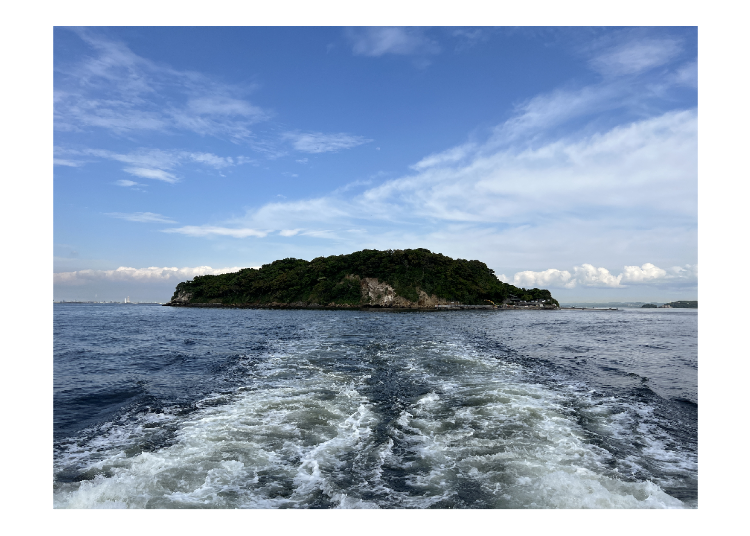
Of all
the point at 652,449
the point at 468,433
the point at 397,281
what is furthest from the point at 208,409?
the point at 397,281

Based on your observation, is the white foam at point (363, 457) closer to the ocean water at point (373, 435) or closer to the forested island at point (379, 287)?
the ocean water at point (373, 435)

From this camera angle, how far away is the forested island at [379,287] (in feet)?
341

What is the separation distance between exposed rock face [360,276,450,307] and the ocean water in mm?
86312

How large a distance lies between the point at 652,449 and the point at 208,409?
10717mm

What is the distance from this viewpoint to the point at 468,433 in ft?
24.7

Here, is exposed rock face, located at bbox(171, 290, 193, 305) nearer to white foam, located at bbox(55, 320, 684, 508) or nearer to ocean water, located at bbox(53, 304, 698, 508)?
ocean water, located at bbox(53, 304, 698, 508)

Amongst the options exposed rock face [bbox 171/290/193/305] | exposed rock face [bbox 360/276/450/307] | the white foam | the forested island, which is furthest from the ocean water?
exposed rock face [bbox 171/290/193/305]

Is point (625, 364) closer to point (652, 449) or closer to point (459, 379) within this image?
point (459, 379)

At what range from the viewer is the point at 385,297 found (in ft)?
342

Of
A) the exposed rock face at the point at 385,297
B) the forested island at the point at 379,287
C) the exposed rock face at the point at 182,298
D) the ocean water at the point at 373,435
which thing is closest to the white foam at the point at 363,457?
the ocean water at the point at 373,435

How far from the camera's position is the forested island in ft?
341

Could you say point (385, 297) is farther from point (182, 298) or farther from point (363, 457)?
point (363, 457)

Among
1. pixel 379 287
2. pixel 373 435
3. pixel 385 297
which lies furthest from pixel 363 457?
pixel 379 287
